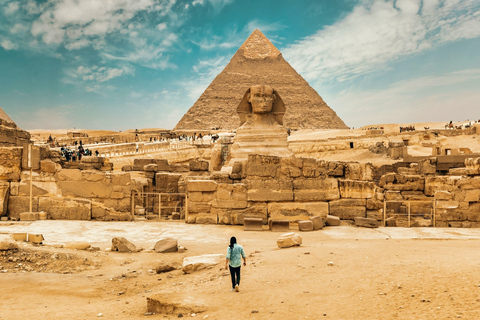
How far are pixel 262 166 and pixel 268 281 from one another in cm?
351

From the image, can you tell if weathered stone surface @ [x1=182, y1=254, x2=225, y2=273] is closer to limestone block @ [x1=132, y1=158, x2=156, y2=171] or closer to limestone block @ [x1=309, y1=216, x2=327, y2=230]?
limestone block @ [x1=309, y1=216, x2=327, y2=230]

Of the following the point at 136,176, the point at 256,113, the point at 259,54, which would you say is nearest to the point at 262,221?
the point at 136,176

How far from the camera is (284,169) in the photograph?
692cm

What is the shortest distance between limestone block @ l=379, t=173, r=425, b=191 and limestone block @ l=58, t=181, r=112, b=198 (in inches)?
274

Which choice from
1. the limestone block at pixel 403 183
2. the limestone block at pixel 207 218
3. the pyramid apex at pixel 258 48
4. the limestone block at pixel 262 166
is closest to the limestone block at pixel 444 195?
the limestone block at pixel 403 183

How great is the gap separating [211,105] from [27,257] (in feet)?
502

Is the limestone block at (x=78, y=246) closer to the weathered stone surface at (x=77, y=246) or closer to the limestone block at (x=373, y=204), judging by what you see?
the weathered stone surface at (x=77, y=246)

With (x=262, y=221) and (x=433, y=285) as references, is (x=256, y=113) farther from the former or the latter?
(x=433, y=285)

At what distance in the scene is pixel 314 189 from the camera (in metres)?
6.94

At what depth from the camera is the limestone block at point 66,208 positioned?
669 cm

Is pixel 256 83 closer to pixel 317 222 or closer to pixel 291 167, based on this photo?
pixel 291 167

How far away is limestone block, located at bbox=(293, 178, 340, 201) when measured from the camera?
271 inches

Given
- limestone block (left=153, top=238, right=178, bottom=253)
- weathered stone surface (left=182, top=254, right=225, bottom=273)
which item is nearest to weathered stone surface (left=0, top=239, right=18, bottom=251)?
limestone block (left=153, top=238, right=178, bottom=253)

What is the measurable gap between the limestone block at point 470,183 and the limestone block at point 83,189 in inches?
254
